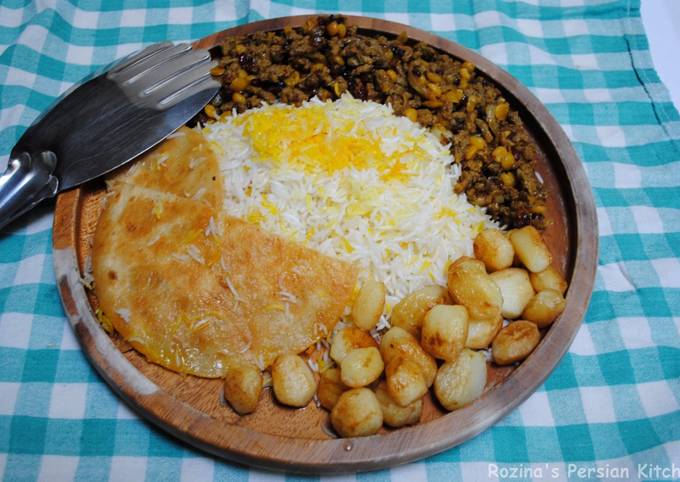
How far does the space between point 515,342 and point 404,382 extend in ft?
1.68

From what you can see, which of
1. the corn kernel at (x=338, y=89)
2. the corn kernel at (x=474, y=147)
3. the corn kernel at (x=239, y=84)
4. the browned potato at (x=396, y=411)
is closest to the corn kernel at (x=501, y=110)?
the corn kernel at (x=474, y=147)

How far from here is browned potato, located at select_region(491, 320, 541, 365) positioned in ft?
7.36

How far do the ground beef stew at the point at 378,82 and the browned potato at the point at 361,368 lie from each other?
3.62 feet

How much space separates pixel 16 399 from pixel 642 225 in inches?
126

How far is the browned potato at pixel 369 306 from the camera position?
2.29 meters

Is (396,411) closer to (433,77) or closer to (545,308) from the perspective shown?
(545,308)

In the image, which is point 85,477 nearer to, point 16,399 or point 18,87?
point 16,399

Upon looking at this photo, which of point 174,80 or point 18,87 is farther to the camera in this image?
point 18,87

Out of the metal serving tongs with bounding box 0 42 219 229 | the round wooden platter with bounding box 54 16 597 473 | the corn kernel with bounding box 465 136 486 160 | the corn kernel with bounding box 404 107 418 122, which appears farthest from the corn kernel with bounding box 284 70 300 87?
the round wooden platter with bounding box 54 16 597 473

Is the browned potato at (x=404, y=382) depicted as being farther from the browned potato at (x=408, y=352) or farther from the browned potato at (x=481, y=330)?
the browned potato at (x=481, y=330)

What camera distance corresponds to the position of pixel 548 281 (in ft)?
8.04

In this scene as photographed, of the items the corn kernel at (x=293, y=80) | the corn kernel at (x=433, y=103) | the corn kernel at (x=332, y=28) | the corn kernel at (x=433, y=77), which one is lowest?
the corn kernel at (x=433, y=103)

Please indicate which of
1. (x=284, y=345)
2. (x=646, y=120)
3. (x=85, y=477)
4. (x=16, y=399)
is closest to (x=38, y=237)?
(x=16, y=399)

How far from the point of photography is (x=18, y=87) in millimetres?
3506
